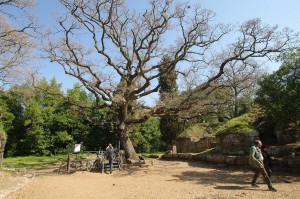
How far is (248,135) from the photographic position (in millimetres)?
14180

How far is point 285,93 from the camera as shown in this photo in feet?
34.6

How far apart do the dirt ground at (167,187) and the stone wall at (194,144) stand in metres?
5.67

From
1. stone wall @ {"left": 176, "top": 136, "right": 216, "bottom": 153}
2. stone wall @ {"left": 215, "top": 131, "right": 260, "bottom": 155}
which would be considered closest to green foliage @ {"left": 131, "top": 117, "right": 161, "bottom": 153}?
stone wall @ {"left": 176, "top": 136, "right": 216, "bottom": 153}

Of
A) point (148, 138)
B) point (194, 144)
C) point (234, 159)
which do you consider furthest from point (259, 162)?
point (148, 138)

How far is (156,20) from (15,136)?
19353mm

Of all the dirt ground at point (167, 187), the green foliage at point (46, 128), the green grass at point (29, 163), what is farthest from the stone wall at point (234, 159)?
the green foliage at point (46, 128)

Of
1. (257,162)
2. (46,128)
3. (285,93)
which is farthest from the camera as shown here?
(46,128)

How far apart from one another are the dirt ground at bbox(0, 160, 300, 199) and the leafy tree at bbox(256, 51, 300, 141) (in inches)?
97.0

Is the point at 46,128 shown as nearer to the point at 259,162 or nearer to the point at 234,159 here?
the point at 234,159

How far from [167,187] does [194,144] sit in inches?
438

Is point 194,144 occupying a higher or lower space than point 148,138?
lower

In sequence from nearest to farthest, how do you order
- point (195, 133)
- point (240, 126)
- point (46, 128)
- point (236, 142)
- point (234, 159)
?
point (234, 159) < point (236, 142) < point (240, 126) < point (195, 133) < point (46, 128)

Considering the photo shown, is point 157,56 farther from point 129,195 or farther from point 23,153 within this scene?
point 23,153

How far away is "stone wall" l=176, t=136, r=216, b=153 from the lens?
1917 centimetres
